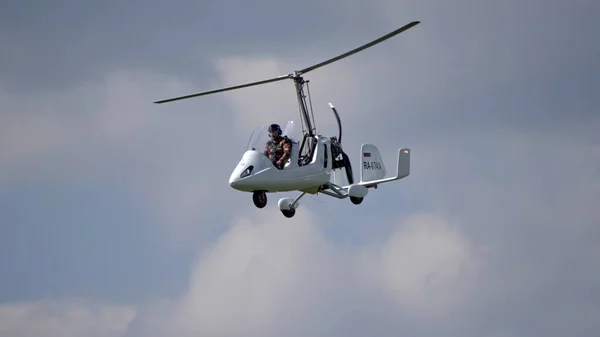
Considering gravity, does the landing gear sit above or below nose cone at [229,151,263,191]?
below

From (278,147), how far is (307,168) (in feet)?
4.67

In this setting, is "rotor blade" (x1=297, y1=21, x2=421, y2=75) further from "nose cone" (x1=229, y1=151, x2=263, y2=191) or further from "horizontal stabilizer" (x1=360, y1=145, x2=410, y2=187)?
"horizontal stabilizer" (x1=360, y1=145, x2=410, y2=187)

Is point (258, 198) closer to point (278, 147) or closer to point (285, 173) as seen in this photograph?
point (285, 173)

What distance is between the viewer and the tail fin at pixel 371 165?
52.3m

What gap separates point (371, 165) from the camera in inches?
2080

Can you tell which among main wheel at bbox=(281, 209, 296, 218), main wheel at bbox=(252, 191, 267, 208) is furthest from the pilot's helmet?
main wheel at bbox=(281, 209, 296, 218)

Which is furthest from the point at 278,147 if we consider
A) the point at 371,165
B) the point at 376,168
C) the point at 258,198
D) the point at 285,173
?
the point at 376,168

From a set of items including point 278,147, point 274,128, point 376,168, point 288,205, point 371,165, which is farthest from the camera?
point 376,168

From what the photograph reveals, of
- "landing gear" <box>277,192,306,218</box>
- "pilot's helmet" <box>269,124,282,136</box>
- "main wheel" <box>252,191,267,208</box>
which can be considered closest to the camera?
"main wheel" <box>252,191,267,208</box>

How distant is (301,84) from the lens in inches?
1930

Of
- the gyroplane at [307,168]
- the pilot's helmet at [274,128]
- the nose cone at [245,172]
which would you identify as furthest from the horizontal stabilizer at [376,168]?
the nose cone at [245,172]

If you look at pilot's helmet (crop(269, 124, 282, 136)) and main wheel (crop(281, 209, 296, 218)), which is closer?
pilot's helmet (crop(269, 124, 282, 136))

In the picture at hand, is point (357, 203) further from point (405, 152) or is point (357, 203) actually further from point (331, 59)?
point (331, 59)

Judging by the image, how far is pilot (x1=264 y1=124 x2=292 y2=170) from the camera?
48094mm
